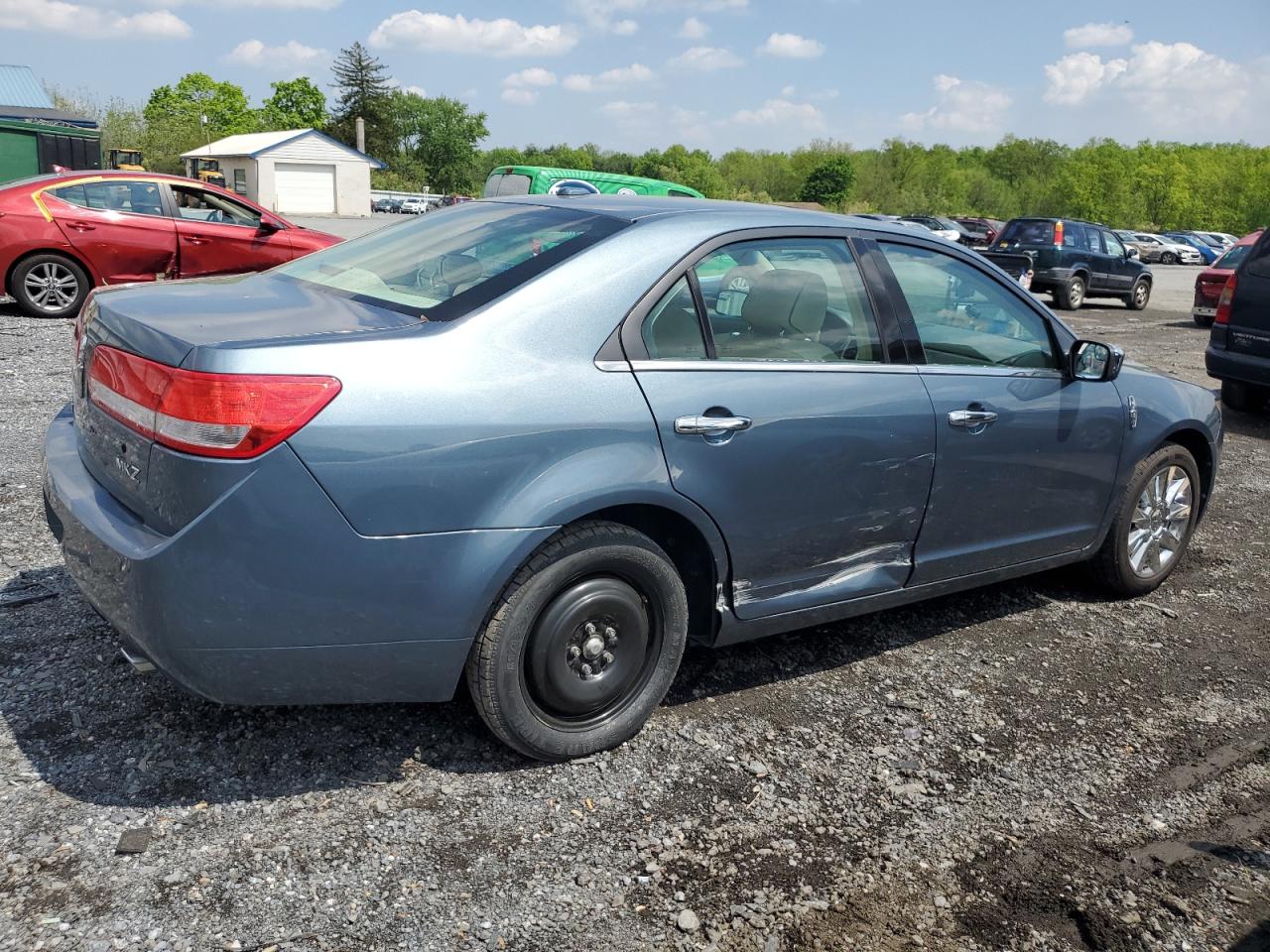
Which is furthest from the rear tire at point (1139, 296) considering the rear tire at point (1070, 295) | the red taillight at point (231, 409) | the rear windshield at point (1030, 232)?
the red taillight at point (231, 409)

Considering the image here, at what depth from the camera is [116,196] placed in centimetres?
1123

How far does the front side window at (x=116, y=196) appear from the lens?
36.1 ft

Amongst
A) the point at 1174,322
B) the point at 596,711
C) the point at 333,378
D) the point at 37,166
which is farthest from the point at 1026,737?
the point at 37,166

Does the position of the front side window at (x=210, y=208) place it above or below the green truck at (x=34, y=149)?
below

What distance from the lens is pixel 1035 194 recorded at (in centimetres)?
10850

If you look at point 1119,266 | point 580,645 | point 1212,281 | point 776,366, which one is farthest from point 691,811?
point 1119,266

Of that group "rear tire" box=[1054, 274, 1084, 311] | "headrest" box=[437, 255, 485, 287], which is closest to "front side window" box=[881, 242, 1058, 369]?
"headrest" box=[437, 255, 485, 287]

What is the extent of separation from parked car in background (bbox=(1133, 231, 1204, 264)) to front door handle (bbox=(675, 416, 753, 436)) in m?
56.7

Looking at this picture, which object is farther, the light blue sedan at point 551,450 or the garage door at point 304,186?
the garage door at point 304,186

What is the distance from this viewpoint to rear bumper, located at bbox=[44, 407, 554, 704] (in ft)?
8.54

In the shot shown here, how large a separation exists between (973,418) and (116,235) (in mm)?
9962

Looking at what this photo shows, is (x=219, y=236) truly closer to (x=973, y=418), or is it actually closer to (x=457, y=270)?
(x=457, y=270)

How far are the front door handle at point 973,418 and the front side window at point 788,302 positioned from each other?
0.37m

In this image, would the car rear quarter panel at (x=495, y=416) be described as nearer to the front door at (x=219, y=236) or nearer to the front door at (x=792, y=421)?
the front door at (x=792, y=421)
